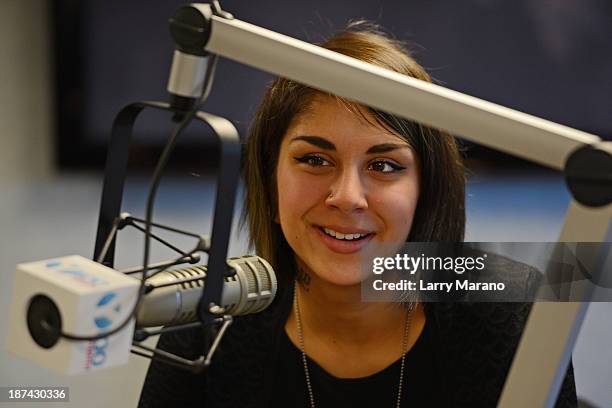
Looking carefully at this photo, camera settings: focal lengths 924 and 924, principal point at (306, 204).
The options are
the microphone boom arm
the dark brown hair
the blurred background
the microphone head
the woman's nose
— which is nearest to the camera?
the microphone boom arm

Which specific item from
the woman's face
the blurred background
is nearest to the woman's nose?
the woman's face

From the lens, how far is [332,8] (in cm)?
199

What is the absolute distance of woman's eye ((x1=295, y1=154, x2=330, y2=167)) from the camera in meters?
1.14

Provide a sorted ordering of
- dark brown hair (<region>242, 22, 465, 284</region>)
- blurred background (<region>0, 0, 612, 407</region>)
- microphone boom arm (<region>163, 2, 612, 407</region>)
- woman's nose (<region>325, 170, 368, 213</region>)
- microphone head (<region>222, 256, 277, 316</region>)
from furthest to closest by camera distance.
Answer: blurred background (<region>0, 0, 612, 407</region>) → dark brown hair (<region>242, 22, 465, 284</region>) → woman's nose (<region>325, 170, 368, 213</region>) → microphone head (<region>222, 256, 277, 316</region>) → microphone boom arm (<region>163, 2, 612, 407</region>)

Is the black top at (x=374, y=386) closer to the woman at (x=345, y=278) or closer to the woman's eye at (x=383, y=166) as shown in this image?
the woman at (x=345, y=278)

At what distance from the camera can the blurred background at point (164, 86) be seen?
194 centimetres

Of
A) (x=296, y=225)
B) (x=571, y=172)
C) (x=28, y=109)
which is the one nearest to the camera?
(x=571, y=172)

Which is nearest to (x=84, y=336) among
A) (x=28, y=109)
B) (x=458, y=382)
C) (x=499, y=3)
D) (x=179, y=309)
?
(x=179, y=309)

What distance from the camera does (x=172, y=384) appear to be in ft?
4.17

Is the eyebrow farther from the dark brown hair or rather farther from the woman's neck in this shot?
the woman's neck

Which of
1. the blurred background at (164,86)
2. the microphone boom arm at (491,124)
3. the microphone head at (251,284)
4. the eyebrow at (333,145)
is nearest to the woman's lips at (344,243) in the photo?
the eyebrow at (333,145)

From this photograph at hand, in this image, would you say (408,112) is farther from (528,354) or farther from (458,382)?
(458,382)

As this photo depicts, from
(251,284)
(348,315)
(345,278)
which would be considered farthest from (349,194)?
(251,284)

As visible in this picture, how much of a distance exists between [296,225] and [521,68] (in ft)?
3.53
